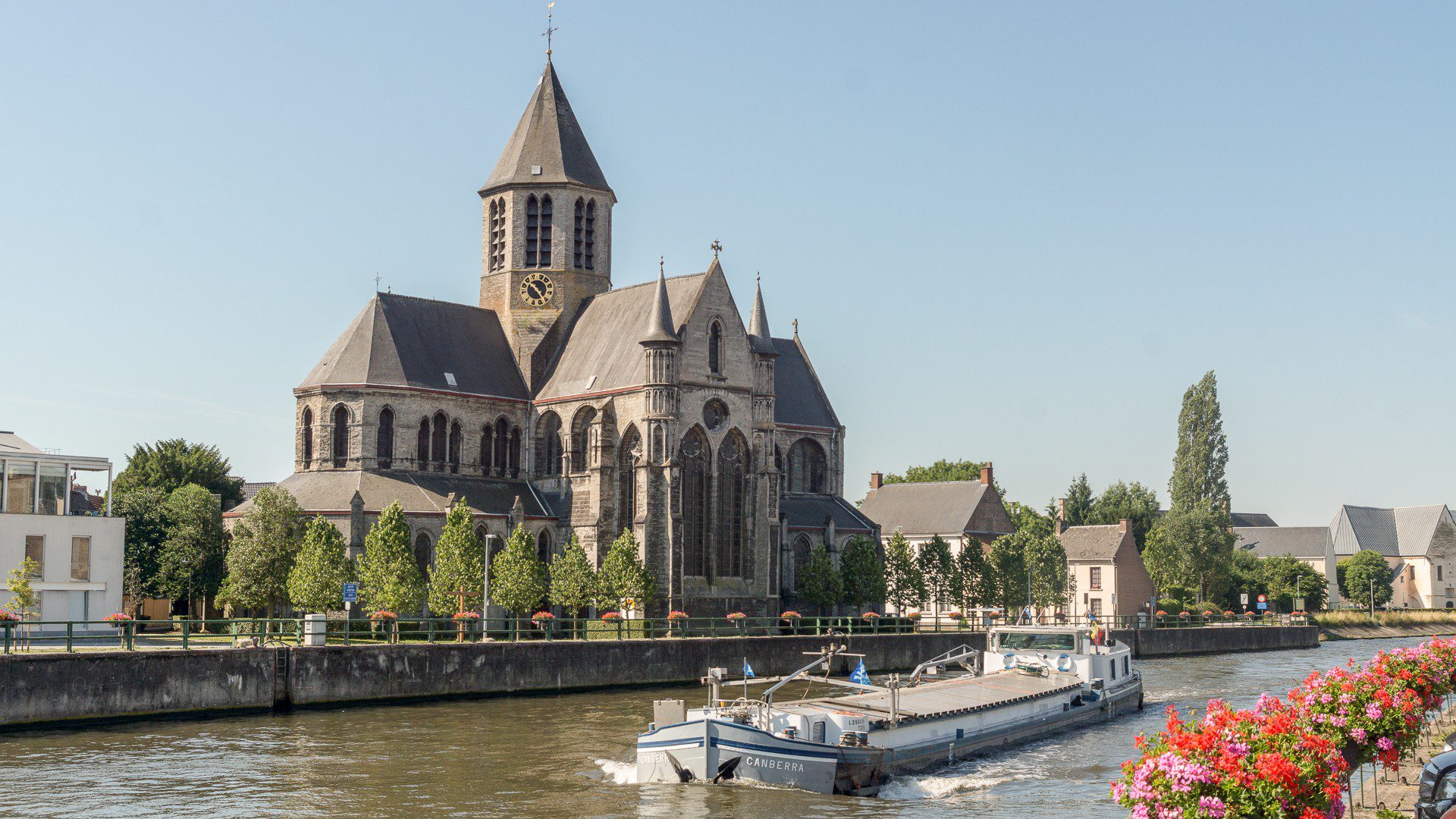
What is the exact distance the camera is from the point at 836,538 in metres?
85.0

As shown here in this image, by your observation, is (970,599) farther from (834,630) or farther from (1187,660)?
(834,630)

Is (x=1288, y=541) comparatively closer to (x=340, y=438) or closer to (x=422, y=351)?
(x=422, y=351)

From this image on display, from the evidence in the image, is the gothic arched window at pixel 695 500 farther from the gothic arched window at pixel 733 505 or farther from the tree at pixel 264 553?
the tree at pixel 264 553

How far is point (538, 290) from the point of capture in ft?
268

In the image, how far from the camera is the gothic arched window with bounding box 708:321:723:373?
237 ft

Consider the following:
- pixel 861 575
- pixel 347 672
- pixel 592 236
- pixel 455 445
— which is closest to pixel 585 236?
pixel 592 236

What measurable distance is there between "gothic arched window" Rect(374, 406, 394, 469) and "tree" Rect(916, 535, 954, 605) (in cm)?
3164

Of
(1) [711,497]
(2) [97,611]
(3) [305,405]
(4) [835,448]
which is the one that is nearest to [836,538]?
(4) [835,448]

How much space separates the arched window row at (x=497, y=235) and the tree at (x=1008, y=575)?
3418 cm

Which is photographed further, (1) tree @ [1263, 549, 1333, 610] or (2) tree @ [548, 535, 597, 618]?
(1) tree @ [1263, 549, 1333, 610]

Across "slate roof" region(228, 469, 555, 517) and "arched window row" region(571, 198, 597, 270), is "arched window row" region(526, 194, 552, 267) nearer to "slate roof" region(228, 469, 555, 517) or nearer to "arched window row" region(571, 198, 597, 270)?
"arched window row" region(571, 198, 597, 270)

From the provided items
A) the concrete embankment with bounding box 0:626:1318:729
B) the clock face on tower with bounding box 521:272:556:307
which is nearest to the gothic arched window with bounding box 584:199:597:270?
the clock face on tower with bounding box 521:272:556:307

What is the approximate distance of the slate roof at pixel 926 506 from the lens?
105438mm

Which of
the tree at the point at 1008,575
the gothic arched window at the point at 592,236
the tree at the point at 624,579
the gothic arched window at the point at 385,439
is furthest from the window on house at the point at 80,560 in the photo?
the tree at the point at 1008,575
